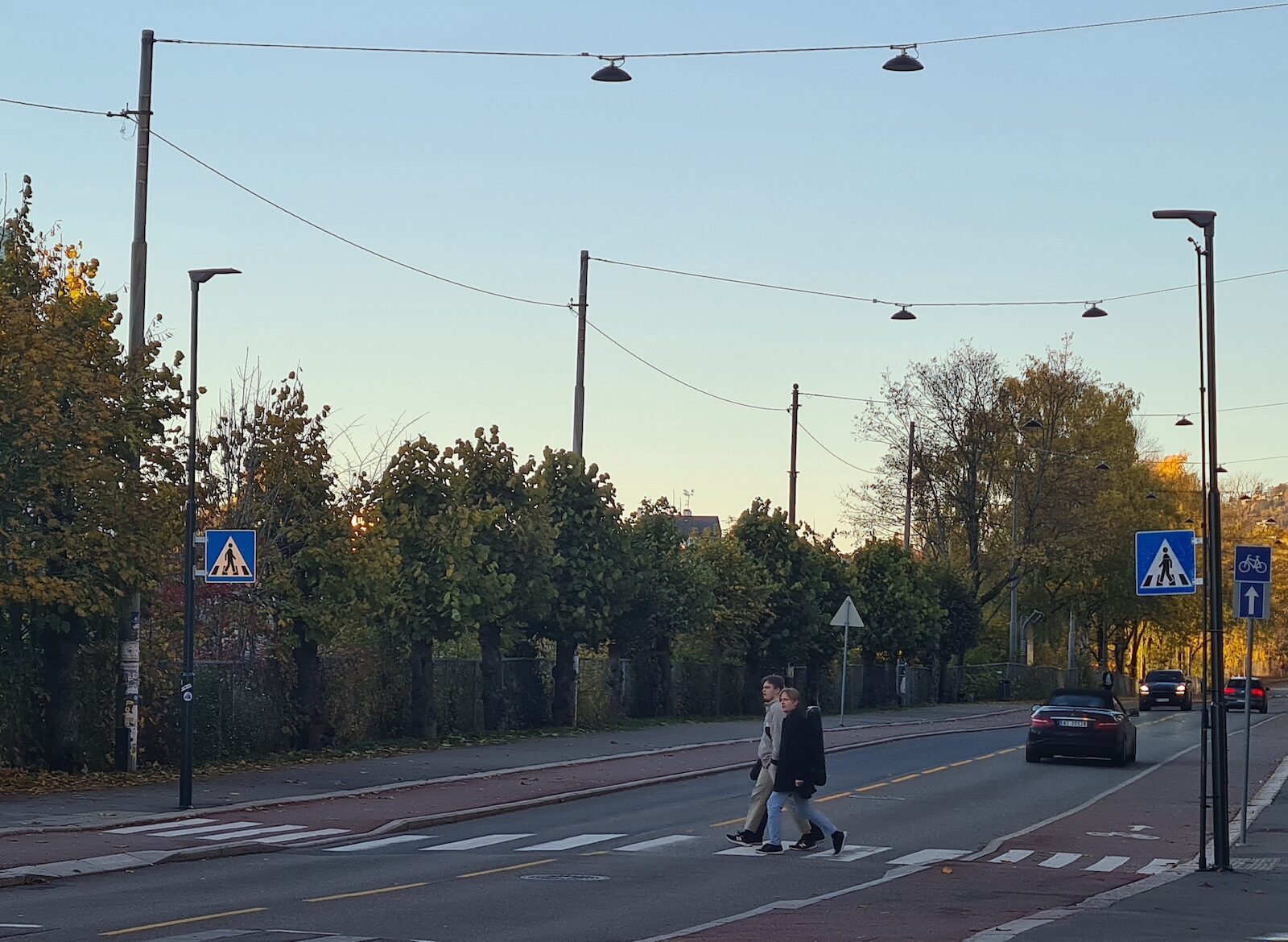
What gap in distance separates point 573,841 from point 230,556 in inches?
263

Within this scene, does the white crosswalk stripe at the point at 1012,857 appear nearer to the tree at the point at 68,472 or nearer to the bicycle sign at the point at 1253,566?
the bicycle sign at the point at 1253,566

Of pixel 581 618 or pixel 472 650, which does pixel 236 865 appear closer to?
pixel 581 618

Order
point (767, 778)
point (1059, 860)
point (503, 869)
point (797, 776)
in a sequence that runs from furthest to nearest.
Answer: point (767, 778)
point (797, 776)
point (1059, 860)
point (503, 869)

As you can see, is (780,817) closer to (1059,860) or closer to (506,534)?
(1059,860)

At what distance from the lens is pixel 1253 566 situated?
1992cm

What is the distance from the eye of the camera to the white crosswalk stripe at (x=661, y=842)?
63.3 ft

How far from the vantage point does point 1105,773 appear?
32.3m

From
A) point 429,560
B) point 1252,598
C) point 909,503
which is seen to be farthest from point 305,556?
point 909,503

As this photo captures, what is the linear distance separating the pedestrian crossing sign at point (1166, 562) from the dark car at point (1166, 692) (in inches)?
1995

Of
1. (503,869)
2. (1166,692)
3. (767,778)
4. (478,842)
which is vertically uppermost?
(767,778)

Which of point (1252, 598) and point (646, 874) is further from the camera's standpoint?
point (1252, 598)

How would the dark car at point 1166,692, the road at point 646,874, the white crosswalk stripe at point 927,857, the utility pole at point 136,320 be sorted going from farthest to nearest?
the dark car at point 1166,692, the utility pole at point 136,320, the white crosswalk stripe at point 927,857, the road at point 646,874

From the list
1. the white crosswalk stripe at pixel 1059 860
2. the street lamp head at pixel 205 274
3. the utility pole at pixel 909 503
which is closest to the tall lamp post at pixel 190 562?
the street lamp head at pixel 205 274

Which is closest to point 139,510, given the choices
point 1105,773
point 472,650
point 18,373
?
point 18,373
